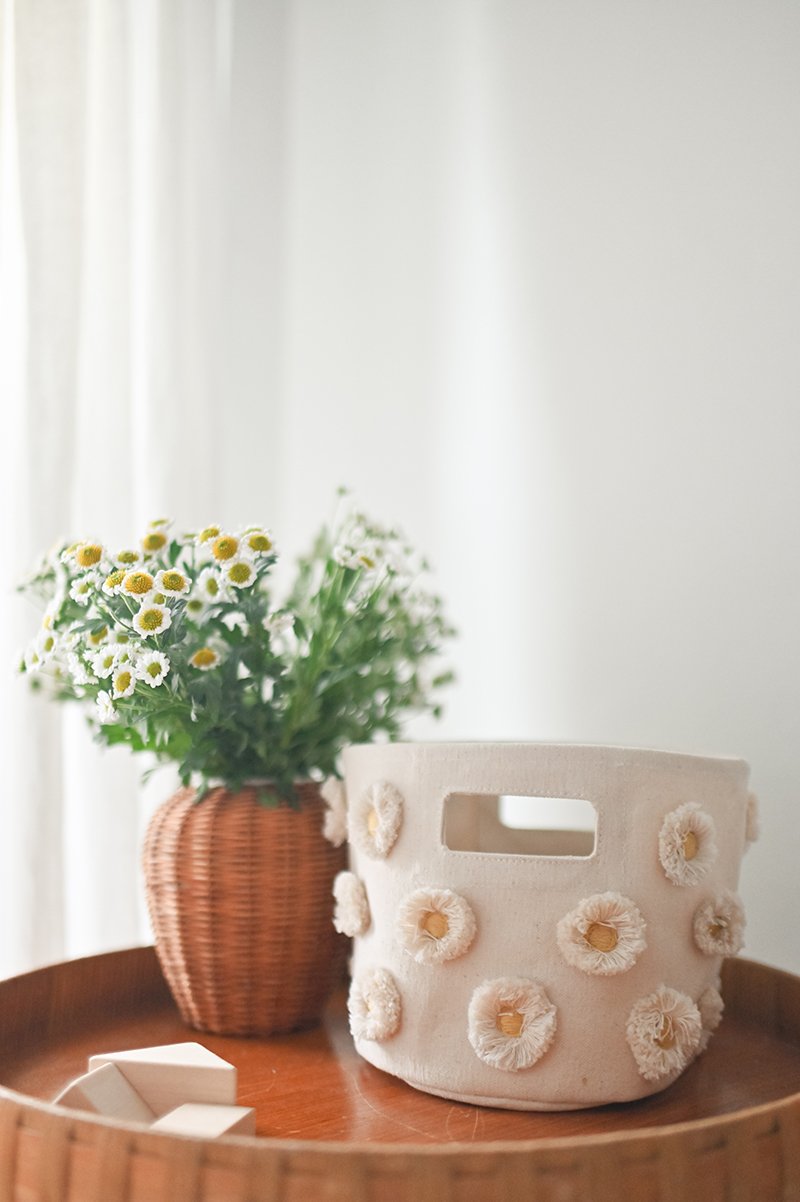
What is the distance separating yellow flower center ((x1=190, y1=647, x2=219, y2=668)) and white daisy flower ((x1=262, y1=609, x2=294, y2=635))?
0.15 ft

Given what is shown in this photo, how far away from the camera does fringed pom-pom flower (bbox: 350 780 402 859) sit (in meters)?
0.69

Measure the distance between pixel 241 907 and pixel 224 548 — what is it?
269mm

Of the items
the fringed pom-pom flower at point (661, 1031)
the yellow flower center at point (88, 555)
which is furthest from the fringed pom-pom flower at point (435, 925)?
the yellow flower center at point (88, 555)

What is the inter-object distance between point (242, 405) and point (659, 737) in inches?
29.3

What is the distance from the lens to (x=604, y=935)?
64 cm

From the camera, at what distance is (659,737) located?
999 mm

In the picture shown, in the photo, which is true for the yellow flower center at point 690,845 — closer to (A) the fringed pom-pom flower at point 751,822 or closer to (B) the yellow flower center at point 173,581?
(A) the fringed pom-pom flower at point 751,822

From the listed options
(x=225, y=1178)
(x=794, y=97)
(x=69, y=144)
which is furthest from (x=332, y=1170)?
(x=69, y=144)

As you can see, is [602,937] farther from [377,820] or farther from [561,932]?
[377,820]

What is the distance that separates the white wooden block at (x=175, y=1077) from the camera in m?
0.65

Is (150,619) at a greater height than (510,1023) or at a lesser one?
greater

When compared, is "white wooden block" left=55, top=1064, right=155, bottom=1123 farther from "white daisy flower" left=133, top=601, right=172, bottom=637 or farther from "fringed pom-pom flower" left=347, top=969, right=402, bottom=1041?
"white daisy flower" left=133, top=601, right=172, bottom=637

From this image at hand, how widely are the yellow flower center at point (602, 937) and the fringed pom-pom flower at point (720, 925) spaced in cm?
7

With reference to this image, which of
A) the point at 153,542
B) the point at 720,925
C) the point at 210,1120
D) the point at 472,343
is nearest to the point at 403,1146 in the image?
the point at 210,1120
